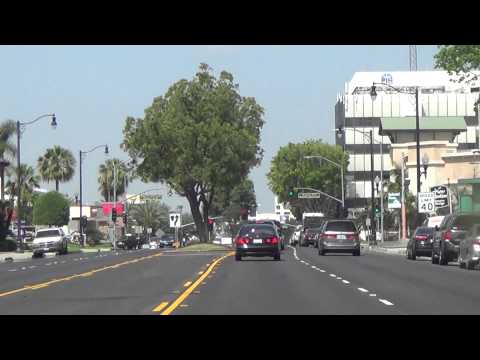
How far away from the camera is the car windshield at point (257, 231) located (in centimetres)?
4925

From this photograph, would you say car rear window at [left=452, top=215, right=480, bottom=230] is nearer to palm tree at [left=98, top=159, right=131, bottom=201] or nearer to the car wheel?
the car wheel

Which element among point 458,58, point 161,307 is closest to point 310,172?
point 458,58

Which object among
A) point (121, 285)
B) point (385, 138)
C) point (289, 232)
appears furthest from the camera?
point (385, 138)

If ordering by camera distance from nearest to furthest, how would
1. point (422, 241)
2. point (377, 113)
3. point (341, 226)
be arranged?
point (422, 241)
point (341, 226)
point (377, 113)

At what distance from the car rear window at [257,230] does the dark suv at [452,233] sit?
757 cm

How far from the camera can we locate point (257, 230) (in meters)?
49.1

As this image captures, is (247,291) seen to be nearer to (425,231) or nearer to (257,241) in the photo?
(257,241)

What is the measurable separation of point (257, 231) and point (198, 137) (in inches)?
1186

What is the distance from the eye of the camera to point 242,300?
2428cm

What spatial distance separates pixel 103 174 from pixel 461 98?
4814cm

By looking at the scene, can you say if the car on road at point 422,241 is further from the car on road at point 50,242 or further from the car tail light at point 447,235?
the car on road at point 50,242
